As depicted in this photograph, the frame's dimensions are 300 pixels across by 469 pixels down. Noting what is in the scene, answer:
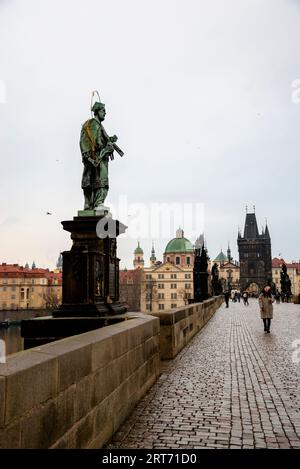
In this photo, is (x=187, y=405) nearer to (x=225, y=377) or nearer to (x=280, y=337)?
(x=225, y=377)

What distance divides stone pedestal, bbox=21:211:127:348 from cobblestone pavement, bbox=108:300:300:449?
1569 millimetres

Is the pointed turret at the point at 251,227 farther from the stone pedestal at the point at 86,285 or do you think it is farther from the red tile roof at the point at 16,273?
the stone pedestal at the point at 86,285

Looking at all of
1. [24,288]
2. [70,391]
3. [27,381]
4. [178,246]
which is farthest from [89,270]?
[178,246]

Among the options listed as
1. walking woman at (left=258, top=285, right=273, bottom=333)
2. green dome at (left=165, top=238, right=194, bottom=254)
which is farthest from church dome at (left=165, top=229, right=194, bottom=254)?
walking woman at (left=258, top=285, right=273, bottom=333)

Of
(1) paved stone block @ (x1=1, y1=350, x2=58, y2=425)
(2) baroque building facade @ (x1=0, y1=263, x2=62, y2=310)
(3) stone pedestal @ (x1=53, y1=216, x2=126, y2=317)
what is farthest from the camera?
(2) baroque building facade @ (x1=0, y1=263, x2=62, y2=310)

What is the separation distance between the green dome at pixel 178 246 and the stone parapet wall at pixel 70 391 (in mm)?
126796

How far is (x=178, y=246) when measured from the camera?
435 feet

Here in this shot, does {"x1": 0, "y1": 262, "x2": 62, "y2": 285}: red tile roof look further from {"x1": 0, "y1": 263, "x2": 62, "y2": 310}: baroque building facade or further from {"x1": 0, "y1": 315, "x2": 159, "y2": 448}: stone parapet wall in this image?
{"x1": 0, "y1": 315, "x2": 159, "y2": 448}: stone parapet wall

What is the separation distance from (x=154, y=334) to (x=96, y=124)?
4.82 m

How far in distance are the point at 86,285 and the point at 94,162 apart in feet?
9.08

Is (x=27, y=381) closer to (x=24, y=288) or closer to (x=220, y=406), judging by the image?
(x=220, y=406)

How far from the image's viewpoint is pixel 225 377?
711 centimetres

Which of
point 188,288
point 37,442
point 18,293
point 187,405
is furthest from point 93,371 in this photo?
point 188,288

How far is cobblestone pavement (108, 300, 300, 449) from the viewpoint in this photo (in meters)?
4.05
